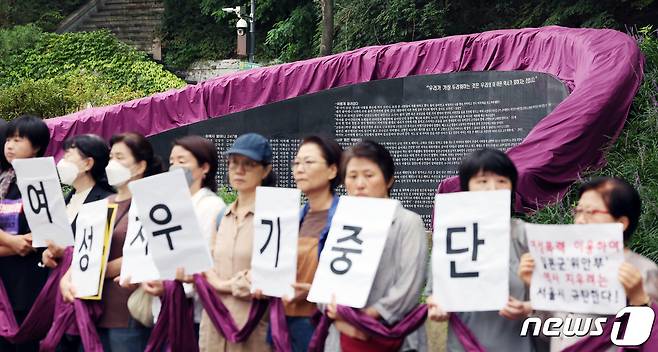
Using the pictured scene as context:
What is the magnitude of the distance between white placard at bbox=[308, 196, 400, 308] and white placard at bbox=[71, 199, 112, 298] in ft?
4.31

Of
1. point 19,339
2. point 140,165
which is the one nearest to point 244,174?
point 140,165

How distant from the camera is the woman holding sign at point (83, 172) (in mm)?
5344

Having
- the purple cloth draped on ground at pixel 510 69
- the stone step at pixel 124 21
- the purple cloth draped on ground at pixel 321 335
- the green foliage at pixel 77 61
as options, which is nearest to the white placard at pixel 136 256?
the purple cloth draped on ground at pixel 321 335

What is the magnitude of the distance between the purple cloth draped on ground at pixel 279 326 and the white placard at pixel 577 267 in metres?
1.23

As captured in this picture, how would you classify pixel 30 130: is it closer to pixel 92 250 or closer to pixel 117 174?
pixel 117 174

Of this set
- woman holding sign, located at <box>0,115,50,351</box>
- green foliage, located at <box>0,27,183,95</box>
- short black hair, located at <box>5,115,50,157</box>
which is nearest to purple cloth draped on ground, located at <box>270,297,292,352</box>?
woman holding sign, located at <box>0,115,50,351</box>

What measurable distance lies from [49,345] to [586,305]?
2.90m

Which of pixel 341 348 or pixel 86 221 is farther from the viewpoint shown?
pixel 86 221

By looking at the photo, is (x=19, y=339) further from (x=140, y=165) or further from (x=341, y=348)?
(x=341, y=348)

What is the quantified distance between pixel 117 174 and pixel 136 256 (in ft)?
1.76

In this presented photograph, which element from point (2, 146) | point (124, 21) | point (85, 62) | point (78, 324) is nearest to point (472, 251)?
point (78, 324)

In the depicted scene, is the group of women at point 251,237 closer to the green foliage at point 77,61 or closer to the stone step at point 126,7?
the green foliage at point 77,61

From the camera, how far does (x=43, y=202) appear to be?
17.2ft

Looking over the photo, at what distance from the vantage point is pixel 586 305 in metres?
3.56
